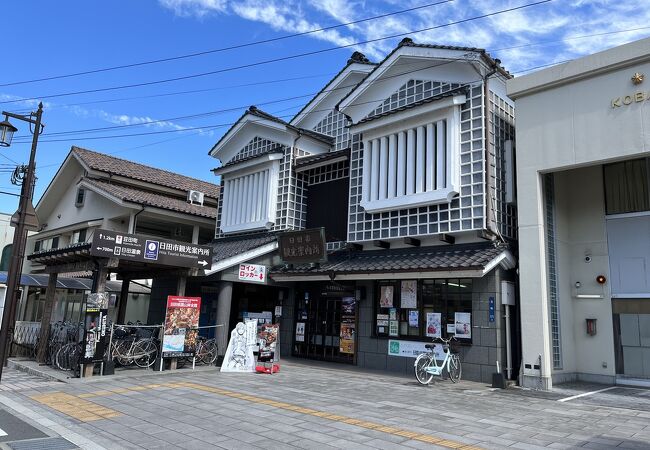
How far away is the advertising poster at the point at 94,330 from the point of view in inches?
478

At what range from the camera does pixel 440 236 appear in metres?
13.9

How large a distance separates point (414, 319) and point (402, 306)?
56cm

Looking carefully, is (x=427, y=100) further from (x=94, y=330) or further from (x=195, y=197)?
(x=195, y=197)

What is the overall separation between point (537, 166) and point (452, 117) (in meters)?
2.82

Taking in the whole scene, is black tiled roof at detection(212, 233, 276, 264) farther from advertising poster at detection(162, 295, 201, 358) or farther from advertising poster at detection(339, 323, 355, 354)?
advertising poster at detection(339, 323, 355, 354)

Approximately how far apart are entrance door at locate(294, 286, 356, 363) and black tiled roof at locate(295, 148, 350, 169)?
499 cm

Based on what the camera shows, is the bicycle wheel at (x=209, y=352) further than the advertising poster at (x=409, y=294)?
Yes

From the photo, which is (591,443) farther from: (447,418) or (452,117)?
(452,117)

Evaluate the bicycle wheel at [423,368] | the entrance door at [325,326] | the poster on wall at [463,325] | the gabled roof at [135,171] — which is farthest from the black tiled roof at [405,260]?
the gabled roof at [135,171]

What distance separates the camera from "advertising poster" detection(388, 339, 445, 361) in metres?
13.4

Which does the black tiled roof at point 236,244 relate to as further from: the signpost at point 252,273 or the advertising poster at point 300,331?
the advertising poster at point 300,331

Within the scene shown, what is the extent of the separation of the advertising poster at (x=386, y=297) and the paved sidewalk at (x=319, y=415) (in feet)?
10.4

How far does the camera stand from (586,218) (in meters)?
13.8

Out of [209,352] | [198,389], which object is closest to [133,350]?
[209,352]
